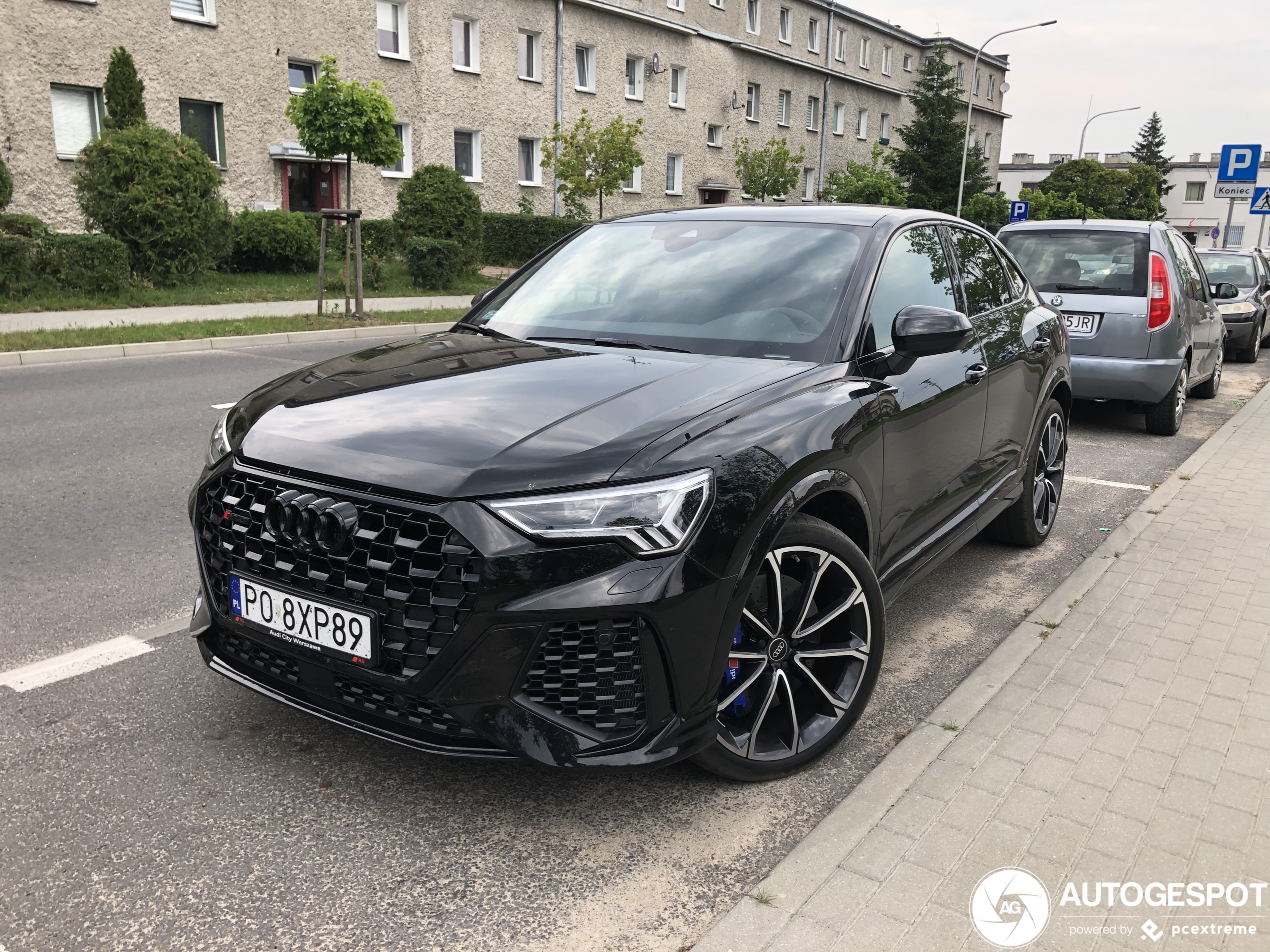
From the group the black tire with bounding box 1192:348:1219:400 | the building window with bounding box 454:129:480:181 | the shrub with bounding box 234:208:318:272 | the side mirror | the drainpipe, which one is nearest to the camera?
the side mirror

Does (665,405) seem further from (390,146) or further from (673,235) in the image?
(390,146)

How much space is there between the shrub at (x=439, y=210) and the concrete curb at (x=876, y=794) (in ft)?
68.7

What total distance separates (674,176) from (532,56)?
29.3 feet

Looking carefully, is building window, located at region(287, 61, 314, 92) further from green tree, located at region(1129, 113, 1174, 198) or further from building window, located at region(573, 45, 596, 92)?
green tree, located at region(1129, 113, 1174, 198)

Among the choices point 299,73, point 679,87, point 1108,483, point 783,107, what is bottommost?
point 1108,483

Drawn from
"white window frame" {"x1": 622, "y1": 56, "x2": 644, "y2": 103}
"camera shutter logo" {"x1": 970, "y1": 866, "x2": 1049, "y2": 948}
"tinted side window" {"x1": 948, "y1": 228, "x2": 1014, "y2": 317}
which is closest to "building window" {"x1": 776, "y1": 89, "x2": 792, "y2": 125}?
"white window frame" {"x1": 622, "y1": 56, "x2": 644, "y2": 103}

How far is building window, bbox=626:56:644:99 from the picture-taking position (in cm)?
3772

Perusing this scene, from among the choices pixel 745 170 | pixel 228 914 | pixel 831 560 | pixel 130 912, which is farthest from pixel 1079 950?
pixel 745 170

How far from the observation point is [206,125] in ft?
82.5

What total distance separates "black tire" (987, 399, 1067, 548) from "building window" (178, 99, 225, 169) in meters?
24.1

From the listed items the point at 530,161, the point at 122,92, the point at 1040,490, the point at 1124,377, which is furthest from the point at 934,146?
the point at 1040,490

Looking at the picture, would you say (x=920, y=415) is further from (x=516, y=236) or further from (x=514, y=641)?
(x=516, y=236)

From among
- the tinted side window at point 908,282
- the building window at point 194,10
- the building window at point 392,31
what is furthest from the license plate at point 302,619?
the building window at point 392,31

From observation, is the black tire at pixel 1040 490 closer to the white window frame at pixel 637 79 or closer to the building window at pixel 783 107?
the white window frame at pixel 637 79
